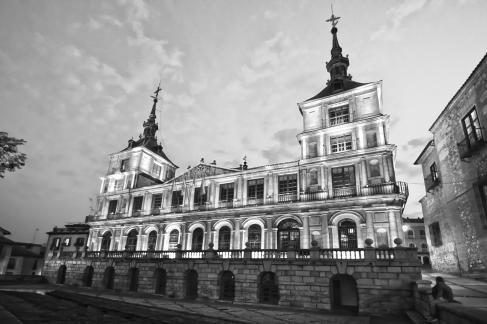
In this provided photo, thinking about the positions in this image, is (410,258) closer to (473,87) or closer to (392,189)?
(392,189)

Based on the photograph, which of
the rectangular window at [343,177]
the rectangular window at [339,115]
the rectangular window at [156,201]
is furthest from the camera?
the rectangular window at [156,201]

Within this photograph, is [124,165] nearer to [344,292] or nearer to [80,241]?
[80,241]

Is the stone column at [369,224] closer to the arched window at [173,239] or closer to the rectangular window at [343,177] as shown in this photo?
the rectangular window at [343,177]

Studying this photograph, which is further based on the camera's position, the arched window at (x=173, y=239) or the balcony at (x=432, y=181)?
the arched window at (x=173, y=239)

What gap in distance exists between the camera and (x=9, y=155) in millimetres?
14914

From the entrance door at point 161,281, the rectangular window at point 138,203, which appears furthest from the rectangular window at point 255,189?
the rectangular window at point 138,203

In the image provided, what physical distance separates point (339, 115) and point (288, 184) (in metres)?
8.18

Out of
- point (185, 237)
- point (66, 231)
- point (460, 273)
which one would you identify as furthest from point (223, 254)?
point (66, 231)

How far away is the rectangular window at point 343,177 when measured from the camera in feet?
76.4

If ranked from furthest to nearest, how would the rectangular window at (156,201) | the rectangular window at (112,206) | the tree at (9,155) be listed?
the rectangular window at (112,206), the rectangular window at (156,201), the tree at (9,155)

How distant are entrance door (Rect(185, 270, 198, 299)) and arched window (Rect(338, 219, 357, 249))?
40.0 ft

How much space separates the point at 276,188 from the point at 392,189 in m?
9.72

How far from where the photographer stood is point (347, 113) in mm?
26219

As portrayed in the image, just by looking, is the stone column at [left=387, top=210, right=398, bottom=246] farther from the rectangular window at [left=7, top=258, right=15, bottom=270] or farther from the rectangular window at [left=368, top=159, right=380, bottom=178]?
the rectangular window at [left=7, top=258, right=15, bottom=270]
